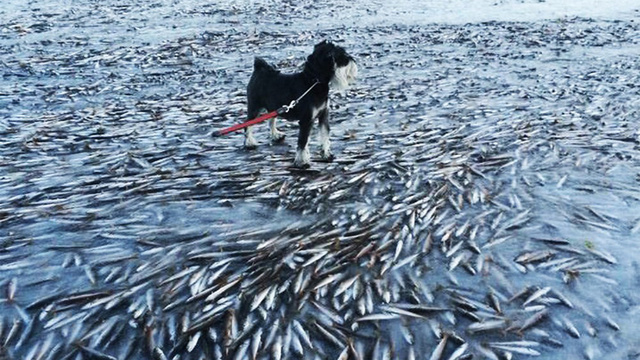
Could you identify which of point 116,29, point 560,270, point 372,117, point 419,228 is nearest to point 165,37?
point 116,29

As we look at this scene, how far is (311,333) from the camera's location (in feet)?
14.0

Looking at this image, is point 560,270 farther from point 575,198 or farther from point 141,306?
point 141,306

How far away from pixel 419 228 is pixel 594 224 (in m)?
2.18

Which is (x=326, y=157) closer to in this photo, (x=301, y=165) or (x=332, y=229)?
(x=301, y=165)

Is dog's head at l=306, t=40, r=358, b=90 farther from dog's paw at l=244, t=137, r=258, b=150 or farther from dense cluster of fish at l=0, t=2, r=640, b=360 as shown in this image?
dog's paw at l=244, t=137, r=258, b=150

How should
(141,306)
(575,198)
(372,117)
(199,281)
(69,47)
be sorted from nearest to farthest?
(141,306) < (199,281) < (575,198) < (372,117) < (69,47)

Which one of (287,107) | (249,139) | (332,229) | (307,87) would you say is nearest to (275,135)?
(249,139)

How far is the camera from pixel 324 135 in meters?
7.62

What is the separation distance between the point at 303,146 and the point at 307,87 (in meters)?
0.97

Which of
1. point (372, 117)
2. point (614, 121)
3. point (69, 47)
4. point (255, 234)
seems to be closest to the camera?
point (255, 234)

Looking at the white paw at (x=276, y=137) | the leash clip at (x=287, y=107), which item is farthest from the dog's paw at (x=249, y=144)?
the leash clip at (x=287, y=107)

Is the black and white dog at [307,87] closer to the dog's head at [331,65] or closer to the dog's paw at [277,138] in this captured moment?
the dog's head at [331,65]

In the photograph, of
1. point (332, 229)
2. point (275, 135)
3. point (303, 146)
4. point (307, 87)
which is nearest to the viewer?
point (332, 229)

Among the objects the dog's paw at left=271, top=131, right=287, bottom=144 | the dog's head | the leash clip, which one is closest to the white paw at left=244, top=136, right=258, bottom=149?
the dog's paw at left=271, top=131, right=287, bottom=144
